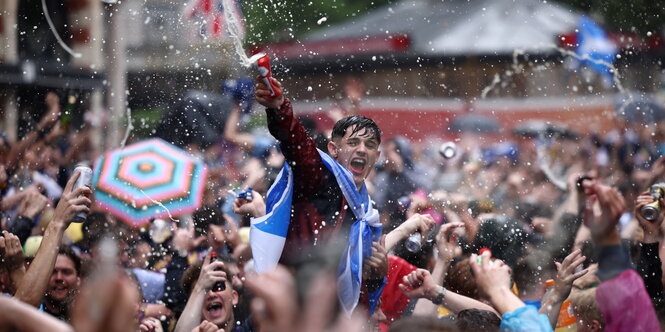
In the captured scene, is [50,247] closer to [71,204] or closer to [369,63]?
[71,204]

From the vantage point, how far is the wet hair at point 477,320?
3818 millimetres

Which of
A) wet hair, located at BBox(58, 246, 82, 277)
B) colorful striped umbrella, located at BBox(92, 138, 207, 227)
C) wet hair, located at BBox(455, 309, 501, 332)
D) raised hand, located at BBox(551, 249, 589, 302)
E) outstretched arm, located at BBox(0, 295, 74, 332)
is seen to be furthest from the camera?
colorful striped umbrella, located at BBox(92, 138, 207, 227)

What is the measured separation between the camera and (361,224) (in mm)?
4316

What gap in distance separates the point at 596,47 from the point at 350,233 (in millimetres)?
9298

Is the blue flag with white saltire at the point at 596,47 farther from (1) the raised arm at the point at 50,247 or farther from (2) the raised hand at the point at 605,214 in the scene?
(2) the raised hand at the point at 605,214

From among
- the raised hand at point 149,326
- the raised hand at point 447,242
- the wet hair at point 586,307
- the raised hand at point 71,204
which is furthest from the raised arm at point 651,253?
the raised hand at point 71,204

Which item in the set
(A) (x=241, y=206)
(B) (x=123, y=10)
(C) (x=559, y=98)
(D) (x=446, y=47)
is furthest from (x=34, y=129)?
(D) (x=446, y=47)

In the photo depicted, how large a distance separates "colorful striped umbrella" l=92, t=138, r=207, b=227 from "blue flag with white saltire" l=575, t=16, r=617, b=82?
706cm

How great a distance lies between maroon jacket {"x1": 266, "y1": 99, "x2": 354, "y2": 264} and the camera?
4.14 m

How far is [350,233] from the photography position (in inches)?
169

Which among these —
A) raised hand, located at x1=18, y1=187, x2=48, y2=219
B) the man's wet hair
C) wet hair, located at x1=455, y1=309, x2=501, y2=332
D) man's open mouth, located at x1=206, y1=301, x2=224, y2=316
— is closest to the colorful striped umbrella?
raised hand, located at x1=18, y1=187, x2=48, y2=219

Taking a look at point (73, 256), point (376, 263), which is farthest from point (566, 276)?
point (73, 256)

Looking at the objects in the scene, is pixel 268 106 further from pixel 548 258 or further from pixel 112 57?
pixel 112 57

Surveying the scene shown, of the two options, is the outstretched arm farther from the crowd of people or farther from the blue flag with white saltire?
the blue flag with white saltire
